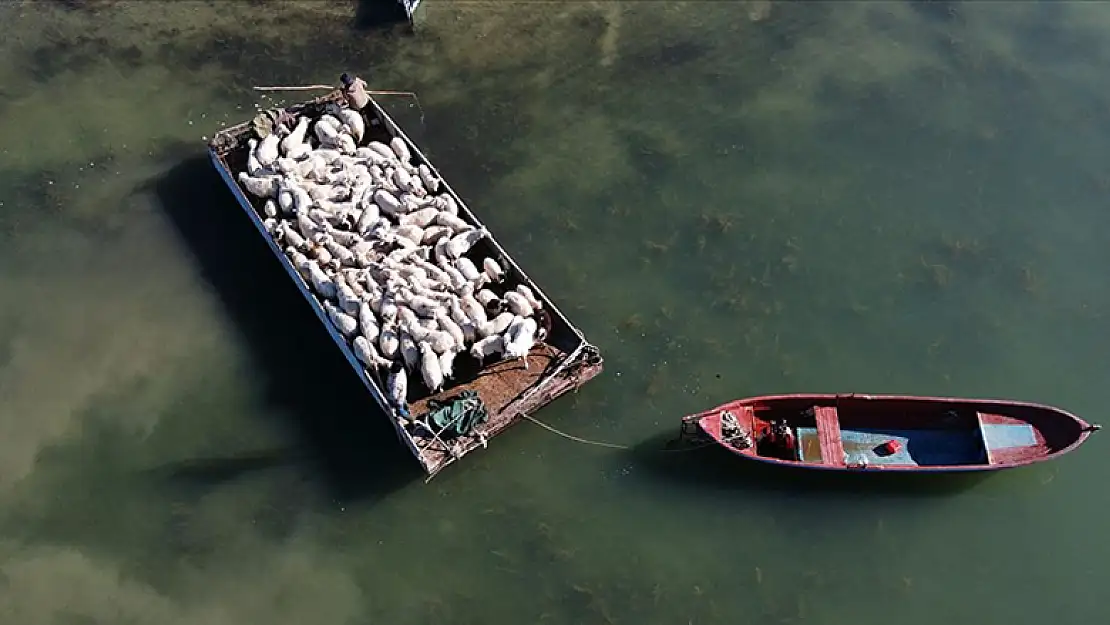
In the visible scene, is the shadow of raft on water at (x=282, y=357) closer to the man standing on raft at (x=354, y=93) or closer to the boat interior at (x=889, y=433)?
the man standing on raft at (x=354, y=93)

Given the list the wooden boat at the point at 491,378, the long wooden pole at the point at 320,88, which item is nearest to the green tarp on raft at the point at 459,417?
the wooden boat at the point at 491,378

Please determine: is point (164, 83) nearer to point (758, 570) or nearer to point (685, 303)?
point (685, 303)

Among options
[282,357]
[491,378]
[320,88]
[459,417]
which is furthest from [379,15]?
[459,417]

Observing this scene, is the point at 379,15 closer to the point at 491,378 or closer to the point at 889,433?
the point at 491,378

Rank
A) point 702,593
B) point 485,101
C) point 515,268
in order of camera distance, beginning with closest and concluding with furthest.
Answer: point 702,593 < point 515,268 < point 485,101

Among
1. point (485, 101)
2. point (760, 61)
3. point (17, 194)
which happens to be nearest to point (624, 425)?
point (485, 101)
